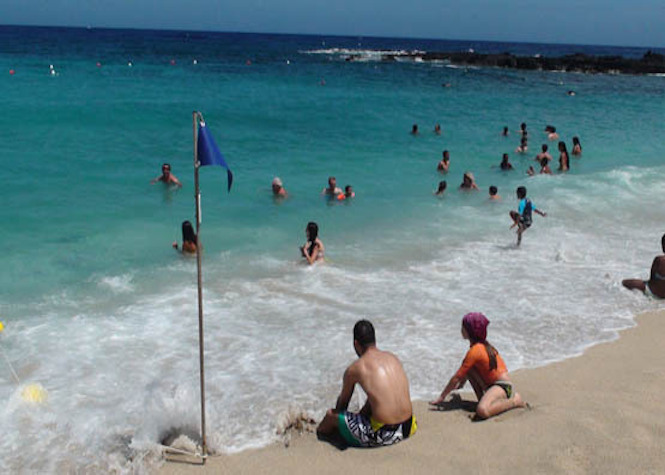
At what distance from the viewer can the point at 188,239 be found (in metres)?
10.9

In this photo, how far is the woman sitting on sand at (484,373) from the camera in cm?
566

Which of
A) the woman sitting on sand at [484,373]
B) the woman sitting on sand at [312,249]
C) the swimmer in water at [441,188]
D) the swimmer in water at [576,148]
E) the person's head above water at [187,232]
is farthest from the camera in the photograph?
the swimmer in water at [576,148]

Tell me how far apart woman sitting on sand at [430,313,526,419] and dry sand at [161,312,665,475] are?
12 centimetres

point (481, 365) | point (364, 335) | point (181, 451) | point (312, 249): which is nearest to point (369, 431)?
point (364, 335)

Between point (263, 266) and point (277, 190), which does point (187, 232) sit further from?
point (277, 190)

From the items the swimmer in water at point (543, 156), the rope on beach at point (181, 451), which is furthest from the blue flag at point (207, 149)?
the swimmer in water at point (543, 156)

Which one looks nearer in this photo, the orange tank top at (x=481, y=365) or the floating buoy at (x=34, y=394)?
the orange tank top at (x=481, y=365)

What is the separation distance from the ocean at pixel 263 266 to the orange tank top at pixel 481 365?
3.01ft

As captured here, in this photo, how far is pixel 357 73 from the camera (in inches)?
2206

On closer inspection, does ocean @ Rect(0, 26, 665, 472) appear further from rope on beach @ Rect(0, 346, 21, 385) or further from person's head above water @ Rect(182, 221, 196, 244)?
person's head above water @ Rect(182, 221, 196, 244)

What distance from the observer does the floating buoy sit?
6.31 meters

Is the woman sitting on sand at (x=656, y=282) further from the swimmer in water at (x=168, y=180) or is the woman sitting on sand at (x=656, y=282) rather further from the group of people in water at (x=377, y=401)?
the swimmer in water at (x=168, y=180)

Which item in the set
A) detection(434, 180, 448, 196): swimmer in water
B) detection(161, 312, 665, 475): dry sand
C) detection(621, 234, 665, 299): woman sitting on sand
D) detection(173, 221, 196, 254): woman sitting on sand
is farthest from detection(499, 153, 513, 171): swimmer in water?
detection(161, 312, 665, 475): dry sand

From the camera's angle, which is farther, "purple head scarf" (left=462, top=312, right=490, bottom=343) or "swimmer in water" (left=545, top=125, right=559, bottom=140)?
"swimmer in water" (left=545, top=125, right=559, bottom=140)
